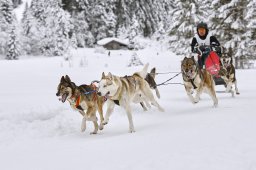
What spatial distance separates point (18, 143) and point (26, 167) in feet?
6.41

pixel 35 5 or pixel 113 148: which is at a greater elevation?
pixel 35 5

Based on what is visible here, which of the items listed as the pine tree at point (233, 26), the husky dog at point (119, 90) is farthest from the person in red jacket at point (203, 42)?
the pine tree at point (233, 26)

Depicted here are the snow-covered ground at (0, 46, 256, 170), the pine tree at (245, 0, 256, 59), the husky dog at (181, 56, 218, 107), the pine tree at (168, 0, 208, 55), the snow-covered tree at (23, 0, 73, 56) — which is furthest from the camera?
the snow-covered tree at (23, 0, 73, 56)

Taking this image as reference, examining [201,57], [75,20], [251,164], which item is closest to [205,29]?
[201,57]

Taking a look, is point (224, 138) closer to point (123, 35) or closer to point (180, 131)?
point (180, 131)

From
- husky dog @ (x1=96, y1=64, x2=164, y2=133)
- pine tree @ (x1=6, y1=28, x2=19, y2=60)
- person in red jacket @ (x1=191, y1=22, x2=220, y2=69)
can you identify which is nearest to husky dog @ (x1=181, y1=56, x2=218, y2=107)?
person in red jacket @ (x1=191, y1=22, x2=220, y2=69)

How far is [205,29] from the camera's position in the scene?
376 inches

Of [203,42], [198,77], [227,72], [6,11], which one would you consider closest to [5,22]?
[6,11]

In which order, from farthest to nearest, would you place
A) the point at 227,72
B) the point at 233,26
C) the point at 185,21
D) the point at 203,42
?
the point at 185,21 < the point at 233,26 < the point at 227,72 < the point at 203,42

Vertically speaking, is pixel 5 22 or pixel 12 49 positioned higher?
pixel 5 22

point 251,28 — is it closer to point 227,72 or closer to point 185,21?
point 185,21

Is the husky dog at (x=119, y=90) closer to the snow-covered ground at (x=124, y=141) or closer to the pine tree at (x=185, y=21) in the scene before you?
the snow-covered ground at (x=124, y=141)

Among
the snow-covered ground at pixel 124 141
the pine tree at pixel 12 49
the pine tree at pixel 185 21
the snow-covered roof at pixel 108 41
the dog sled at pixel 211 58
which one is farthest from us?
the snow-covered roof at pixel 108 41

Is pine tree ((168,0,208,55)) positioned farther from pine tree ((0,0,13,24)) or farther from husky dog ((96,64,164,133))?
pine tree ((0,0,13,24))
